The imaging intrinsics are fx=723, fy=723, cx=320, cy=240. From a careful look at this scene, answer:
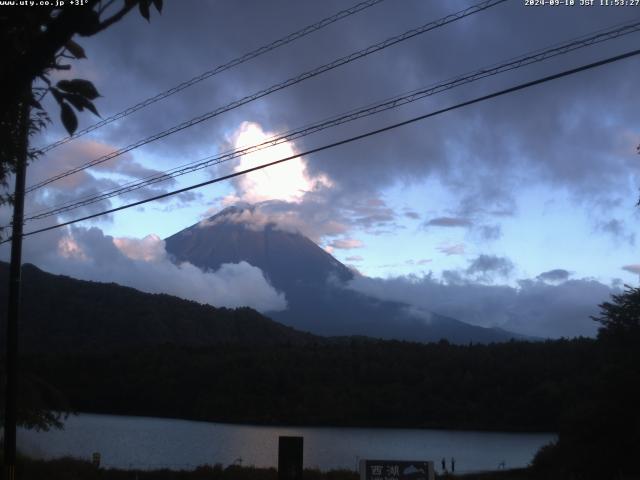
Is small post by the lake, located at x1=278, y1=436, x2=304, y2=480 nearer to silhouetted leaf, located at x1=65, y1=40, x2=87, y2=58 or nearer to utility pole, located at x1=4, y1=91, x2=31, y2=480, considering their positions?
utility pole, located at x1=4, y1=91, x2=31, y2=480

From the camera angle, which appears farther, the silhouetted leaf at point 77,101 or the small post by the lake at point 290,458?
the small post by the lake at point 290,458

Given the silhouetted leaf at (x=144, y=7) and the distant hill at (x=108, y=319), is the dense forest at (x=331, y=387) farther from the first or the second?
the silhouetted leaf at (x=144, y=7)

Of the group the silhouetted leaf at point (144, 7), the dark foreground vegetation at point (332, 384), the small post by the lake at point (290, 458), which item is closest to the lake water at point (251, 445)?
the dark foreground vegetation at point (332, 384)

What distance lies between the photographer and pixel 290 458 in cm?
1140

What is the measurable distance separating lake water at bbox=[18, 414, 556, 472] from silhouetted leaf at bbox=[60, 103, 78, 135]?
25.6 meters

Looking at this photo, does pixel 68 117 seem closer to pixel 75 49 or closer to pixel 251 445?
pixel 75 49

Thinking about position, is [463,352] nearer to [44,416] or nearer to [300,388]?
[300,388]

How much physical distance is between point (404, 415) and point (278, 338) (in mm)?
58415

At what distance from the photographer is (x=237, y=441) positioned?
205ft

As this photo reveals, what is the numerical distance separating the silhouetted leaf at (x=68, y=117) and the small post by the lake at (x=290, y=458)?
8.30 metres

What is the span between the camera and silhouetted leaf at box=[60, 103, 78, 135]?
3.96 m

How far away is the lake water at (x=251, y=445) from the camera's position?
44500 mm

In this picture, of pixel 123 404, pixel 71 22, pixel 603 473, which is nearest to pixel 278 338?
pixel 123 404

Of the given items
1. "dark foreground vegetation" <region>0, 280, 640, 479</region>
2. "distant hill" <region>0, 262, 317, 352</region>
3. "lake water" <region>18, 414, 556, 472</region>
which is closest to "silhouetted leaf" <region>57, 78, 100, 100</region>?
"lake water" <region>18, 414, 556, 472</region>
